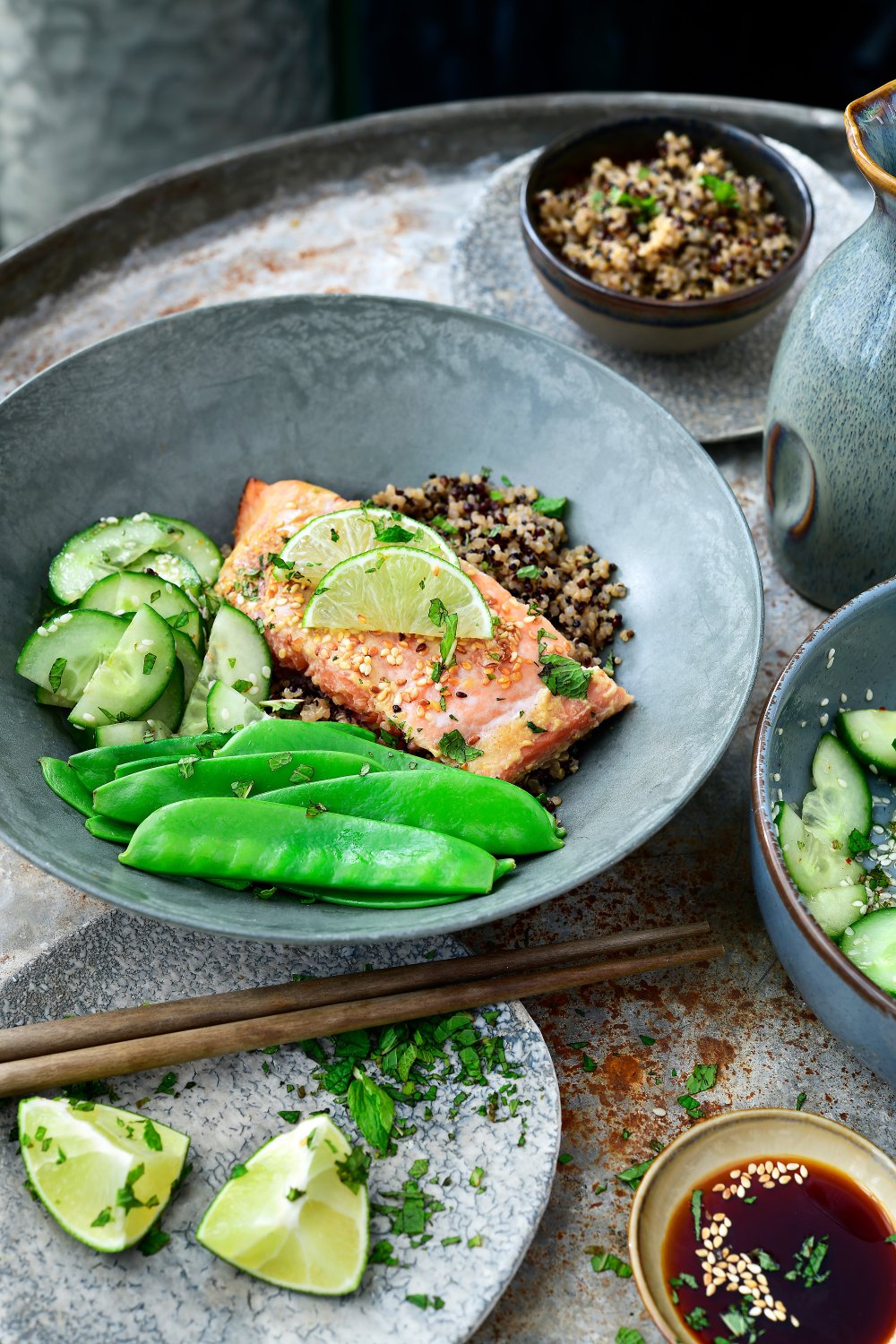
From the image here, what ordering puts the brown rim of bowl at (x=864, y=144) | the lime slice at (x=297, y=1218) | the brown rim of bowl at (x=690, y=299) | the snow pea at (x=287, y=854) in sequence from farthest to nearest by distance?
the brown rim of bowl at (x=690, y=299), the brown rim of bowl at (x=864, y=144), the snow pea at (x=287, y=854), the lime slice at (x=297, y=1218)

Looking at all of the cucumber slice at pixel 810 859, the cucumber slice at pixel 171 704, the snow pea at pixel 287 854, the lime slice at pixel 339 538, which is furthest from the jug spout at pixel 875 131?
the cucumber slice at pixel 171 704

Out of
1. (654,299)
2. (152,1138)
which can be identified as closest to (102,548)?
(152,1138)

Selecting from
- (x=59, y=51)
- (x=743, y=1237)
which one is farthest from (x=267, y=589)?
(x=59, y=51)

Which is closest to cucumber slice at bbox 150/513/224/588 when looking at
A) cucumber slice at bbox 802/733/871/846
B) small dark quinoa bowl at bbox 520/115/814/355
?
small dark quinoa bowl at bbox 520/115/814/355

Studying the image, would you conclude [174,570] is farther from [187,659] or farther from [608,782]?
[608,782]

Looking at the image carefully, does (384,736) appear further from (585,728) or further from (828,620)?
(828,620)

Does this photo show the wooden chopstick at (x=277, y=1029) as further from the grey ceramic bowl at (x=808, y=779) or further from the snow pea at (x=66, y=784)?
the snow pea at (x=66, y=784)
